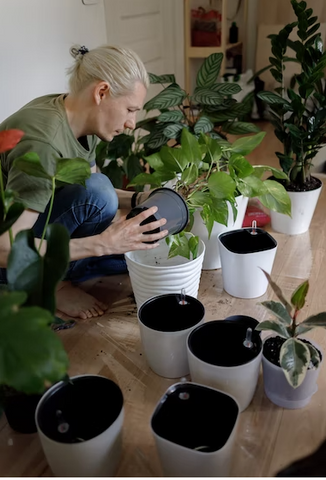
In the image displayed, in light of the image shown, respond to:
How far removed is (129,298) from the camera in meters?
1.53

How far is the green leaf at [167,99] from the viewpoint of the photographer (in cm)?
164

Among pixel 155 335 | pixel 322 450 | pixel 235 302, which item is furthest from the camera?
pixel 235 302

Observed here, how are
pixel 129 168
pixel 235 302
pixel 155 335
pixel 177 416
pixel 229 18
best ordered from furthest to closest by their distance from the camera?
pixel 229 18, pixel 129 168, pixel 235 302, pixel 155 335, pixel 177 416

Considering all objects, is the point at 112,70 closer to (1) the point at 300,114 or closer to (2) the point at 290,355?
(1) the point at 300,114

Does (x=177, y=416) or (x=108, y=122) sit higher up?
(x=108, y=122)

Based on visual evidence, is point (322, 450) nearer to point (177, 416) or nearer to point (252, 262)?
point (177, 416)

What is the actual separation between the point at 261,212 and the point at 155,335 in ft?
3.34

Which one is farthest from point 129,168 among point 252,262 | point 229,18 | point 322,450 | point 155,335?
point 229,18

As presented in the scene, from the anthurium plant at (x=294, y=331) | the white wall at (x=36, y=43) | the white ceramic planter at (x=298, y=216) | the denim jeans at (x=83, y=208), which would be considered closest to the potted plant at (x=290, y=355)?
the anthurium plant at (x=294, y=331)

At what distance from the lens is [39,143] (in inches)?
46.1

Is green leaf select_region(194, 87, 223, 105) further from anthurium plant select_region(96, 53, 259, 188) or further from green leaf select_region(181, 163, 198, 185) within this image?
green leaf select_region(181, 163, 198, 185)

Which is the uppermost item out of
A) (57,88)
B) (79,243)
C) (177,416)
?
(57,88)

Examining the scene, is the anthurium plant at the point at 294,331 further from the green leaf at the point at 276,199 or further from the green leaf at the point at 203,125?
the green leaf at the point at 203,125

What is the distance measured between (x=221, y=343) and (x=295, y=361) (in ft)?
0.72
